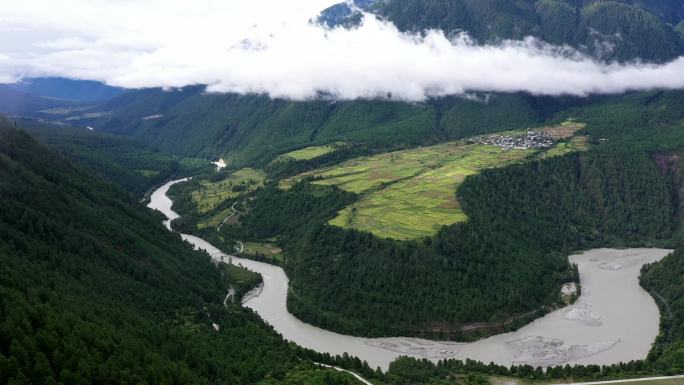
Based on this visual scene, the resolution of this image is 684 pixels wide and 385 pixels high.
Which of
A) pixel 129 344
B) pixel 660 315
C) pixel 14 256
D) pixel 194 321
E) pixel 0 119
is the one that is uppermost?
pixel 0 119

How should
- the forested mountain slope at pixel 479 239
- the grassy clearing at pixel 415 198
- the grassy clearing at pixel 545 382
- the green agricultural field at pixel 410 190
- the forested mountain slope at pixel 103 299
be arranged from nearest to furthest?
the forested mountain slope at pixel 103 299 → the grassy clearing at pixel 545 382 → the forested mountain slope at pixel 479 239 → the grassy clearing at pixel 415 198 → the green agricultural field at pixel 410 190

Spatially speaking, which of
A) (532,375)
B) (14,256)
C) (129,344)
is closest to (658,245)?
(532,375)

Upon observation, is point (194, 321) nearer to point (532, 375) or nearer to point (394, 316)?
point (394, 316)

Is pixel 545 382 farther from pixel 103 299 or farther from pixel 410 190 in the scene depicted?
pixel 410 190

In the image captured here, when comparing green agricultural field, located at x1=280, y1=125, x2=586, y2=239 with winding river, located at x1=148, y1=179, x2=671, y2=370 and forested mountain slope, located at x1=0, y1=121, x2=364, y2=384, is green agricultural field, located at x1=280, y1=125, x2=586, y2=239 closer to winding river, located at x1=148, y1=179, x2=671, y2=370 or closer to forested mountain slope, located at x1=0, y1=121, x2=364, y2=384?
winding river, located at x1=148, y1=179, x2=671, y2=370

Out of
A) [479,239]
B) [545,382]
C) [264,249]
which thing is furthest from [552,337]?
[264,249]

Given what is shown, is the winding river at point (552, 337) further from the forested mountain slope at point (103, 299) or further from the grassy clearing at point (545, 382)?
the grassy clearing at point (545, 382)

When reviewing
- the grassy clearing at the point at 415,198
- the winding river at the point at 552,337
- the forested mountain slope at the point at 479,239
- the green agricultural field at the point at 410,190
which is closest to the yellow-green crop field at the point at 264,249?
the forested mountain slope at the point at 479,239
